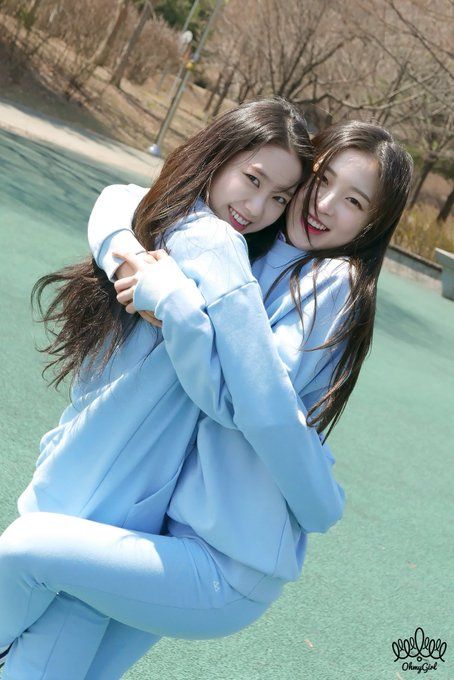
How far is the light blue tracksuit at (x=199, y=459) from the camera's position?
1603 mm

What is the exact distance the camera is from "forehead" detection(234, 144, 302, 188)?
5.98 feet

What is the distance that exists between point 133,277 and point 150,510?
0.43 metres

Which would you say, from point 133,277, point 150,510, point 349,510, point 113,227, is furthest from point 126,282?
point 349,510

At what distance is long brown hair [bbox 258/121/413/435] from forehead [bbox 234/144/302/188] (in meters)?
0.06

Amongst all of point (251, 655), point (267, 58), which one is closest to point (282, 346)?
point (251, 655)

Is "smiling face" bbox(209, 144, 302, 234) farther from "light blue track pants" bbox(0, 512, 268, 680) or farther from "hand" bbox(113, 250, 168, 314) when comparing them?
"light blue track pants" bbox(0, 512, 268, 680)

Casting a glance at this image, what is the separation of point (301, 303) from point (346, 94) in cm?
2277

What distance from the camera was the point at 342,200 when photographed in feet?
6.08

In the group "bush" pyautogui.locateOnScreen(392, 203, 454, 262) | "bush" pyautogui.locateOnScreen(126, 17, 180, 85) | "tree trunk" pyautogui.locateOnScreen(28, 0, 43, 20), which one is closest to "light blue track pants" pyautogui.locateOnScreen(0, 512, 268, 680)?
"bush" pyautogui.locateOnScreen(392, 203, 454, 262)

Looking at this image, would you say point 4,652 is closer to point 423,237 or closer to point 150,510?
point 150,510

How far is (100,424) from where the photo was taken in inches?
67.5

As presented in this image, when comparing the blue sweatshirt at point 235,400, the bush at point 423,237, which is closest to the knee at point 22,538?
the blue sweatshirt at point 235,400

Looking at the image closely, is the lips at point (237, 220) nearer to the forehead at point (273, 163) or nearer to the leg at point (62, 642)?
the forehead at point (273, 163)

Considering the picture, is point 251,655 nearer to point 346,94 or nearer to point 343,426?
point 343,426
